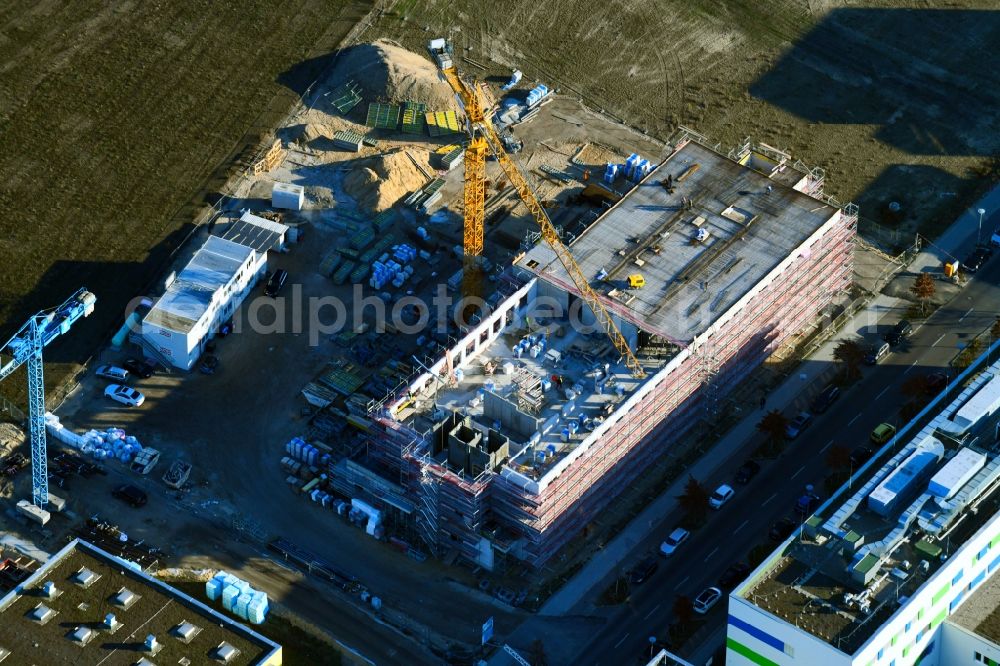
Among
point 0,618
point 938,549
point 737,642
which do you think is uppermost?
point 938,549

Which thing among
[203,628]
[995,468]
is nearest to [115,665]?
[203,628]

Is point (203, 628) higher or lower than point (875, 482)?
lower

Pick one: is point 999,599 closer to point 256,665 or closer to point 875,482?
point 875,482

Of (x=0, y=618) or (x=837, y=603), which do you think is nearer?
(x=837, y=603)

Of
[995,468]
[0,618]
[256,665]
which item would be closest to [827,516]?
[995,468]

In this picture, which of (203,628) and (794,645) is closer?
(794,645)

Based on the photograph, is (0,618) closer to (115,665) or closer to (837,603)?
(115,665)
